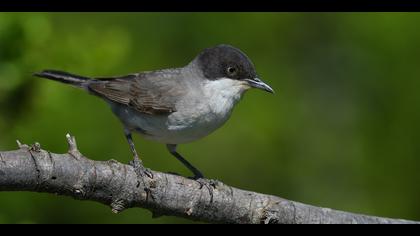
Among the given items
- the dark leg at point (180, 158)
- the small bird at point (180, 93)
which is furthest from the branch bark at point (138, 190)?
the dark leg at point (180, 158)

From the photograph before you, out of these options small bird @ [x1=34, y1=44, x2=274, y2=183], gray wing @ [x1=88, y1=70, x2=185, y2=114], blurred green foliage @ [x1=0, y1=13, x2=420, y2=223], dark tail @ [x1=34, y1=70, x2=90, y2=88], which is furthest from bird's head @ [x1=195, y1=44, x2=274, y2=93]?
dark tail @ [x1=34, y1=70, x2=90, y2=88]

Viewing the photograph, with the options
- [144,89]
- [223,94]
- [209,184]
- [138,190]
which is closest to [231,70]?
[223,94]

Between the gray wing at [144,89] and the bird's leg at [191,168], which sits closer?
the bird's leg at [191,168]

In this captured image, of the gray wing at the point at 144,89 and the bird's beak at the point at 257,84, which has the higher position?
the bird's beak at the point at 257,84

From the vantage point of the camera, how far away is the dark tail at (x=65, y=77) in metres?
4.85

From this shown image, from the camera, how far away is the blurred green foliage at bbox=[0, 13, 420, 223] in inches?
218

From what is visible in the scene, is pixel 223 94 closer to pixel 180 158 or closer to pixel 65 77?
pixel 180 158

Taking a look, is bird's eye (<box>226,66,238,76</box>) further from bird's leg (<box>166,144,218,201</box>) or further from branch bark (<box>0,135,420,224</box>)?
branch bark (<box>0,135,420,224</box>)

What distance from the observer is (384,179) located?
19.7 feet

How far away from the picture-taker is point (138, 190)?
3939 millimetres

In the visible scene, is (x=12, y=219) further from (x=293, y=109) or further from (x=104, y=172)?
(x=293, y=109)

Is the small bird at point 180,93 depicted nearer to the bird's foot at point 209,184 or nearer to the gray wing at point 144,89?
the gray wing at point 144,89

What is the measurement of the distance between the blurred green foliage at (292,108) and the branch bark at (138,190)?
4.37 ft

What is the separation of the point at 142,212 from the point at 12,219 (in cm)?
126
